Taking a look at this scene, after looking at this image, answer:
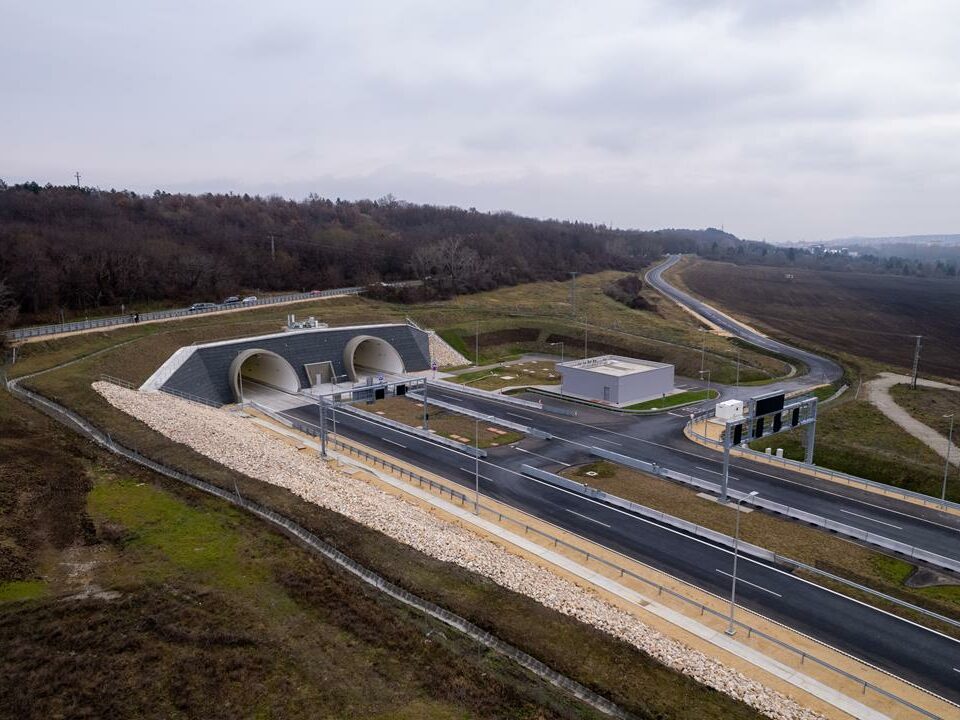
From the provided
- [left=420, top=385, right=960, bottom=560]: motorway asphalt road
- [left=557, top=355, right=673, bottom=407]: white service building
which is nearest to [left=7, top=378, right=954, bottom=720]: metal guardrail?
[left=420, top=385, right=960, bottom=560]: motorway asphalt road

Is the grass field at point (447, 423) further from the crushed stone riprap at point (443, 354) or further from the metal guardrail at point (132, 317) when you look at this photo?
the metal guardrail at point (132, 317)

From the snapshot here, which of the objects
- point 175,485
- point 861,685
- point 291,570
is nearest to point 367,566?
point 291,570

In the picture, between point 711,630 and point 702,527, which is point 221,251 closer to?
point 702,527

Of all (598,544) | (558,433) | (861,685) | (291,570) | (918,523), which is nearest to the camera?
(861,685)

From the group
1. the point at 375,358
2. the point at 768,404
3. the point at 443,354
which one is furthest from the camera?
the point at 443,354

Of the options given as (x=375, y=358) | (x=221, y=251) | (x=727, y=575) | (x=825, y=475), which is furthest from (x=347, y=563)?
(x=221, y=251)

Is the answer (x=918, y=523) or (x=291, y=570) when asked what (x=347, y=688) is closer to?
(x=291, y=570)
